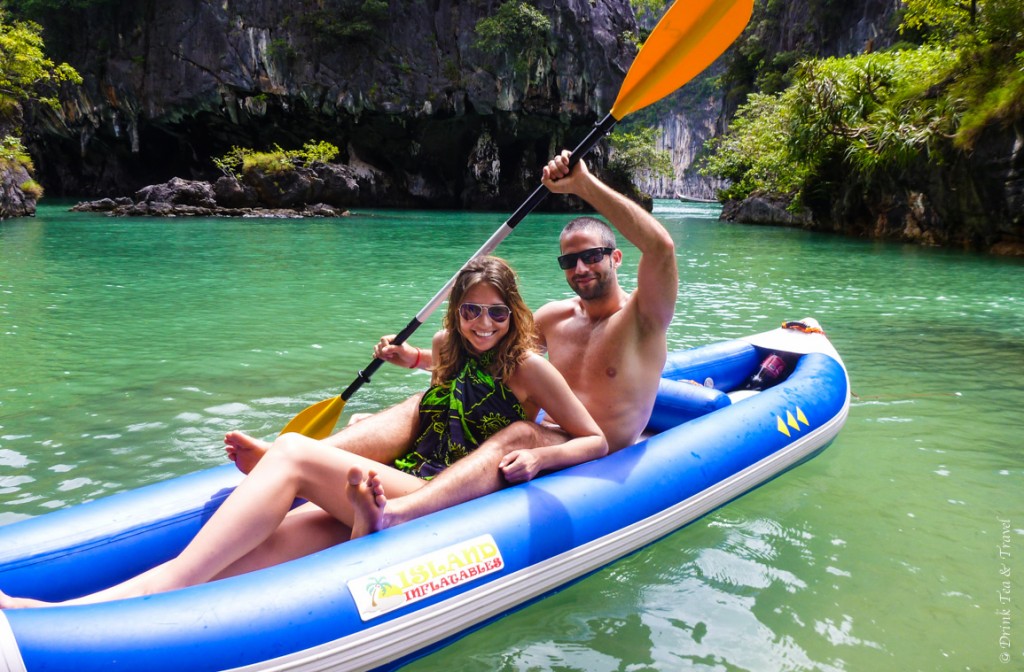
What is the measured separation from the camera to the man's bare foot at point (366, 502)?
6.25 feet

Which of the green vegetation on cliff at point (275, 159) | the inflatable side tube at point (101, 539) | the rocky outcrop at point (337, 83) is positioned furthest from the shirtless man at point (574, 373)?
the rocky outcrop at point (337, 83)

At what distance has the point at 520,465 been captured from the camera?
7.61ft

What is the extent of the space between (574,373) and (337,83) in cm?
2784

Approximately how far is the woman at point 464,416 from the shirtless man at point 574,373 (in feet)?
0.20

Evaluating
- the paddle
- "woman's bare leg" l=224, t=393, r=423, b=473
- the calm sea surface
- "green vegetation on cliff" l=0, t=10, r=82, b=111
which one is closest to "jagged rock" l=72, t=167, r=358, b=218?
"green vegetation on cliff" l=0, t=10, r=82, b=111

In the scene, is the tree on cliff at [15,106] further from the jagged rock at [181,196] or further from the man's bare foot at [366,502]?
the man's bare foot at [366,502]

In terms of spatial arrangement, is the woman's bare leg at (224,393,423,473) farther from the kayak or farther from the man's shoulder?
the man's shoulder

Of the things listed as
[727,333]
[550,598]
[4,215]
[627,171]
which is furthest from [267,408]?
[627,171]

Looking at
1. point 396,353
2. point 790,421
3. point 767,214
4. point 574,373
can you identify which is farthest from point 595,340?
point 767,214

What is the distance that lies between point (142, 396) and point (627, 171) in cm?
3157

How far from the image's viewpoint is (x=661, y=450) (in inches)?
109

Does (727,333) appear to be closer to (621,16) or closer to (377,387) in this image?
(377,387)

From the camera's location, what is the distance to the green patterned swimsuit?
2.39m

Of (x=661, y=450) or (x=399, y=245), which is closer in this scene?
(x=661, y=450)
